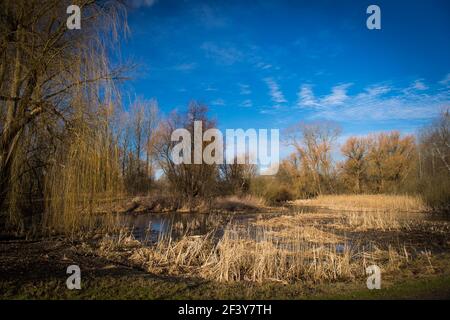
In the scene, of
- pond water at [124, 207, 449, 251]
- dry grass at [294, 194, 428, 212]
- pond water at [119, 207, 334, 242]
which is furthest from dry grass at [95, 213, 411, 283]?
dry grass at [294, 194, 428, 212]

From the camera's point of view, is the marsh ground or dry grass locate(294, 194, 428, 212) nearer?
the marsh ground

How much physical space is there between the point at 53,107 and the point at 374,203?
27.8 metres

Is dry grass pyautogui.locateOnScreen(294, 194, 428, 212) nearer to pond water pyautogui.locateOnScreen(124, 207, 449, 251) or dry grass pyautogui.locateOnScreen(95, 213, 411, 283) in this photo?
pond water pyautogui.locateOnScreen(124, 207, 449, 251)

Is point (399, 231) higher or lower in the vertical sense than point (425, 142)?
lower

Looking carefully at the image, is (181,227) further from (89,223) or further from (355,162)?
(355,162)

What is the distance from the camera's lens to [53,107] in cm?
878

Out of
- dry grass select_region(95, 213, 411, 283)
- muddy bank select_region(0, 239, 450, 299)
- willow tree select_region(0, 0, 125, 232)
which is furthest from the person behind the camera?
willow tree select_region(0, 0, 125, 232)

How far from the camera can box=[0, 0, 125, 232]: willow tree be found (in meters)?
8.47

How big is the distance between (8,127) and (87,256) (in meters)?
3.71

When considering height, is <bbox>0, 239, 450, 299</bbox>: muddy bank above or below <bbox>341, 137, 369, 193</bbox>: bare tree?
below

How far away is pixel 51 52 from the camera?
28.6ft

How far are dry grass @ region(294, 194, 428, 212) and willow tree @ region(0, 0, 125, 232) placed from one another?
19.6 m

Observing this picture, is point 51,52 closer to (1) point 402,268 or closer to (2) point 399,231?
(1) point 402,268
